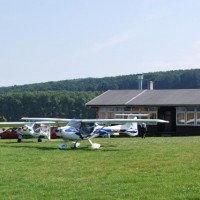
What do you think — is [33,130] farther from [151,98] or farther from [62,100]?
[62,100]

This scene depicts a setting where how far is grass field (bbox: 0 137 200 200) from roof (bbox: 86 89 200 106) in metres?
25.7

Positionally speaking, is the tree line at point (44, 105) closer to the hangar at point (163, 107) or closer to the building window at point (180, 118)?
the hangar at point (163, 107)

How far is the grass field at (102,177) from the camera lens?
10195mm

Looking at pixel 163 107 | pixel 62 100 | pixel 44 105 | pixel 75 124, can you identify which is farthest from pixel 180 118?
pixel 44 105

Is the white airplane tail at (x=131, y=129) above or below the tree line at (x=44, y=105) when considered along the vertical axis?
below

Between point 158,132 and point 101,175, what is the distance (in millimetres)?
31150

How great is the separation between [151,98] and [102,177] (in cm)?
3400

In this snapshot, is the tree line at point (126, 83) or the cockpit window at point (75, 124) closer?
the cockpit window at point (75, 124)

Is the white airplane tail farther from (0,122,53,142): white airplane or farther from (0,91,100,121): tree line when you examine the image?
(0,91,100,121): tree line

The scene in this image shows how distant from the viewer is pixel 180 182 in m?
11.3

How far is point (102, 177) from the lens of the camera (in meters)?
12.6

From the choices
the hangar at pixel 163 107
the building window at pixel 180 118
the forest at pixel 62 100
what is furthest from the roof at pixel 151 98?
the forest at pixel 62 100

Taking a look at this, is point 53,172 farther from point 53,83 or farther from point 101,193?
point 53,83

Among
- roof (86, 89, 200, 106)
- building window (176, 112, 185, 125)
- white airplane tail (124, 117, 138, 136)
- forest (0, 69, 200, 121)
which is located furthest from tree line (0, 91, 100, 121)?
white airplane tail (124, 117, 138, 136)
